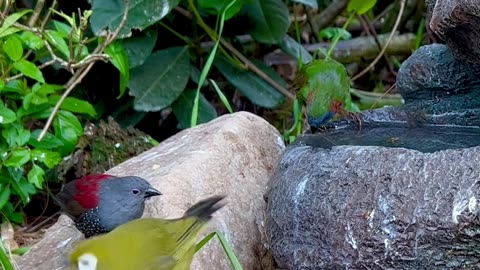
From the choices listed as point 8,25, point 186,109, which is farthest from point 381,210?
point 186,109

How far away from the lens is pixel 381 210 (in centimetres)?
240

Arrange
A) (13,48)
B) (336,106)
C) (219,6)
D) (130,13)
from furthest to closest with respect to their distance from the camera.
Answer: (219,6) < (130,13) < (13,48) < (336,106)

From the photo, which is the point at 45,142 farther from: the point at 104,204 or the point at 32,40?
the point at 104,204

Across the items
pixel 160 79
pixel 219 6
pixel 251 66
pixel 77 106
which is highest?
pixel 219 6

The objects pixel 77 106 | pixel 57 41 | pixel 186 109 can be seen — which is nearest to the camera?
pixel 57 41

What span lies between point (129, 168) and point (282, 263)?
1.05m

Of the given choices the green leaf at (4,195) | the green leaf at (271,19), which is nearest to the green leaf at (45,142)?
the green leaf at (4,195)

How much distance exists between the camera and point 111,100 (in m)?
5.05

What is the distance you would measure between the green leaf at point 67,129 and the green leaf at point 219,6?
0.94 metres

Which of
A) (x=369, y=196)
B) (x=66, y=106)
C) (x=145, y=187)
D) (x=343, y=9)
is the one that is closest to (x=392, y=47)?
(x=343, y=9)

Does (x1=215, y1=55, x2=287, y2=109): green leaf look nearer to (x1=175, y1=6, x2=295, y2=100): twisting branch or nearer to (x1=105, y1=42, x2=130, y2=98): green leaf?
(x1=175, y1=6, x2=295, y2=100): twisting branch

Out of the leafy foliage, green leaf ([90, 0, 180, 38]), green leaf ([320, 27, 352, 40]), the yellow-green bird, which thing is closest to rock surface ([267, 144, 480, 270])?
the yellow-green bird

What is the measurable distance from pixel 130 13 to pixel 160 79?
1.46 ft

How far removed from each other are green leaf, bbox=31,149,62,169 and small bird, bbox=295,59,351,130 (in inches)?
45.6
